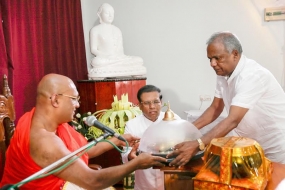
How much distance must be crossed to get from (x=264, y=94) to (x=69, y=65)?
8.20ft

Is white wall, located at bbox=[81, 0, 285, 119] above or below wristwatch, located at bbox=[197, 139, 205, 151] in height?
above

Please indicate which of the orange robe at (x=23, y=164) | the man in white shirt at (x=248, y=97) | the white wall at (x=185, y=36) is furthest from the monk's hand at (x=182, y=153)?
the white wall at (x=185, y=36)

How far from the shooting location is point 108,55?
377 centimetres

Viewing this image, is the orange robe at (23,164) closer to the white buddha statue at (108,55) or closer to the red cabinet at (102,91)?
the red cabinet at (102,91)

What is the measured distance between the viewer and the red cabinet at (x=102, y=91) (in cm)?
346

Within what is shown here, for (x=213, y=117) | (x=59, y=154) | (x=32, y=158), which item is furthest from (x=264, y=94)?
(x=32, y=158)

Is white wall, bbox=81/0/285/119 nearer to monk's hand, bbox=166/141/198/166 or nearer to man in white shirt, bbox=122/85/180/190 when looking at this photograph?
man in white shirt, bbox=122/85/180/190

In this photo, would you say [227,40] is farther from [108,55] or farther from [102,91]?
[108,55]

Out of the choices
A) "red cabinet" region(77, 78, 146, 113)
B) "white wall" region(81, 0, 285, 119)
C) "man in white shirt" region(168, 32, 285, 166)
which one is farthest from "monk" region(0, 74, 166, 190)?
"white wall" region(81, 0, 285, 119)

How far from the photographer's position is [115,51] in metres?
3.86

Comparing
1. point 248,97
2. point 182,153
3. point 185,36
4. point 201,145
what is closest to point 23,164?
point 182,153

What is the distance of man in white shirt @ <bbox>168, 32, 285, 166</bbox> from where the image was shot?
189 cm

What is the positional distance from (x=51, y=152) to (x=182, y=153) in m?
0.66

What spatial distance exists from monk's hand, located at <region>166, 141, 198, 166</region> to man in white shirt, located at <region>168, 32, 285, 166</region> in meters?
0.17
